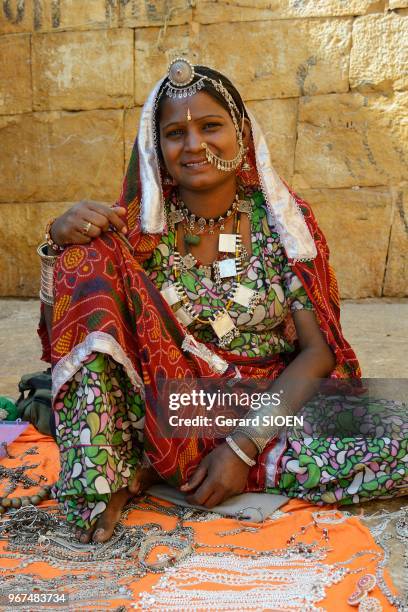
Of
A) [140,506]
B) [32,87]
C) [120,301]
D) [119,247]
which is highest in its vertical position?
[32,87]

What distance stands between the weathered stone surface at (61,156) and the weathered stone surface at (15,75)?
3.9 inches

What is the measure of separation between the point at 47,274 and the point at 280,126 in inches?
137

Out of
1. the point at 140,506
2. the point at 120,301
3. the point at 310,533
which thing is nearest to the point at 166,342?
the point at 120,301

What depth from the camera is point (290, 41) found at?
5012 mm

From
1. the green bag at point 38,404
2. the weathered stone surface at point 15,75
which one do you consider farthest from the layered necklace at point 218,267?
the weathered stone surface at point 15,75

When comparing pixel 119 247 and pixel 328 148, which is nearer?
pixel 119 247

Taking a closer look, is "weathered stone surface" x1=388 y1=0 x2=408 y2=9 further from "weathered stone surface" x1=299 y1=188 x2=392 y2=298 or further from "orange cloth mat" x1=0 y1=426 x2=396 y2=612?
"orange cloth mat" x1=0 y1=426 x2=396 y2=612

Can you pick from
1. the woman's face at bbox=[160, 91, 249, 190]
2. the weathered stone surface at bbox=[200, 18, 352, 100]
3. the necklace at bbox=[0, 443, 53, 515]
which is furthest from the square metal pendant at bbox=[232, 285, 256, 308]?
the weathered stone surface at bbox=[200, 18, 352, 100]

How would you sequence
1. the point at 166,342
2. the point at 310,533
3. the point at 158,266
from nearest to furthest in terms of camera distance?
the point at 310,533, the point at 166,342, the point at 158,266

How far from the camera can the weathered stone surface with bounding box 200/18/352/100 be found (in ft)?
16.3

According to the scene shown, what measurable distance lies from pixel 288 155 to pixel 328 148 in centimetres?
32

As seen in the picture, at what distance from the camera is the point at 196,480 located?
203 cm

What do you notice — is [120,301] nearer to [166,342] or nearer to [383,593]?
[166,342]

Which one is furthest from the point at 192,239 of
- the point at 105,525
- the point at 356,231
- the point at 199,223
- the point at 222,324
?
the point at 356,231
